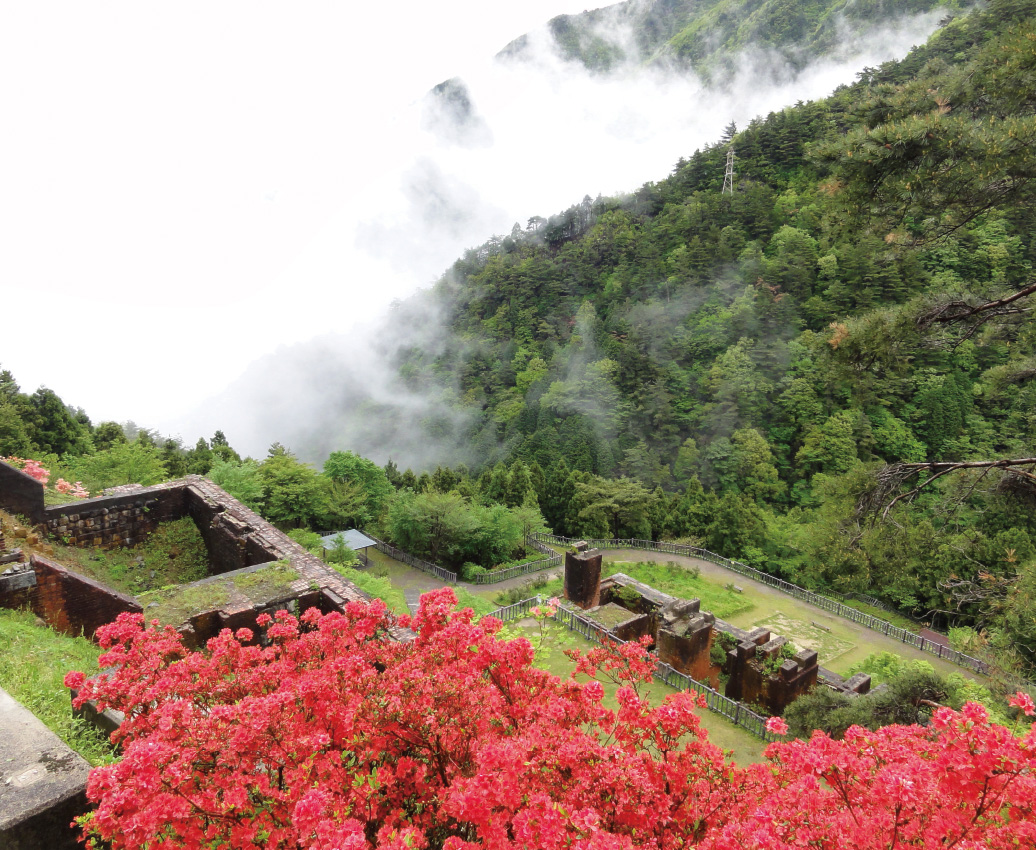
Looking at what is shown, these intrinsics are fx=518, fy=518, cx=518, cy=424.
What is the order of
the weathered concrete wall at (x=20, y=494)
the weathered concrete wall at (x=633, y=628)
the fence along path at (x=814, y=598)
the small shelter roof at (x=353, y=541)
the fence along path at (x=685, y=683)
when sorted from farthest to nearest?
the small shelter roof at (x=353, y=541), the fence along path at (x=814, y=598), the weathered concrete wall at (x=633, y=628), the fence along path at (x=685, y=683), the weathered concrete wall at (x=20, y=494)

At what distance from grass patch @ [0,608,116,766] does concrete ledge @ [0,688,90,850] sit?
67 centimetres

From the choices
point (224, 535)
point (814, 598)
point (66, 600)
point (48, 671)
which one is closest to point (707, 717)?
point (224, 535)

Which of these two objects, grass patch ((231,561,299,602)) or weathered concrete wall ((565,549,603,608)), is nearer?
grass patch ((231,561,299,602))

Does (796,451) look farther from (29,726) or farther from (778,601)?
(29,726)

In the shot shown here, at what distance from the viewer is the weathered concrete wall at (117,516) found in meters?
9.26

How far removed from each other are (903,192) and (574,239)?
6276 cm

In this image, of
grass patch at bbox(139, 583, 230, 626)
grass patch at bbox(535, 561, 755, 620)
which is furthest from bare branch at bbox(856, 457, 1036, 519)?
grass patch at bbox(535, 561, 755, 620)

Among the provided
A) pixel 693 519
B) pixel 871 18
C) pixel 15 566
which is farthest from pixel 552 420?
pixel 871 18

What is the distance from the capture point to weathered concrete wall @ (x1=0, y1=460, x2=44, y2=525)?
27.9 ft

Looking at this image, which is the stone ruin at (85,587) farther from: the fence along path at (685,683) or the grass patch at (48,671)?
the fence along path at (685,683)

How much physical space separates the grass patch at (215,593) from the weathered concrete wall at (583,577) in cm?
834

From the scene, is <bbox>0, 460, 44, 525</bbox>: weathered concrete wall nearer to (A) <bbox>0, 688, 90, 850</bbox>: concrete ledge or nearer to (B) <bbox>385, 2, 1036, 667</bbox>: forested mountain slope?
(A) <bbox>0, 688, 90, 850</bbox>: concrete ledge

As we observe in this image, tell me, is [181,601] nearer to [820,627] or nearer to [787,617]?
[787,617]

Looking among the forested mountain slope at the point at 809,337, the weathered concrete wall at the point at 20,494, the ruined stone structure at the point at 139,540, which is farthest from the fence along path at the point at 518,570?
the weathered concrete wall at the point at 20,494
